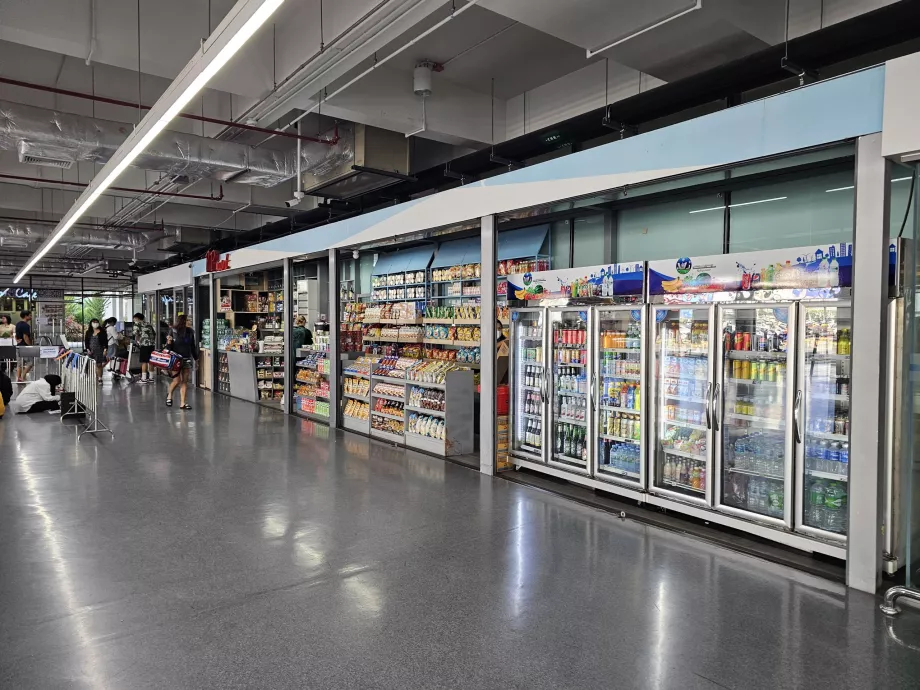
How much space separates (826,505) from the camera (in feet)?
15.1

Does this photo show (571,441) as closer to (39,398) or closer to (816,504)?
(816,504)

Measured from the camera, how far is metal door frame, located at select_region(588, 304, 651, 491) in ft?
18.6

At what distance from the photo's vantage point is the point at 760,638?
11.0ft

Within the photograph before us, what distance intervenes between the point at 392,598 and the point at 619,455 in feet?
10.3

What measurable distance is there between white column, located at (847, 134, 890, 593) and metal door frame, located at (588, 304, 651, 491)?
6.12 feet

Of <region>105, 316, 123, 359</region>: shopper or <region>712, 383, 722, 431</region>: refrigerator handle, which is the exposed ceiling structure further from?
<region>105, 316, 123, 359</region>: shopper

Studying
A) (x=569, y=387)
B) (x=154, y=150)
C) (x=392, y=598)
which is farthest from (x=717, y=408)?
(x=154, y=150)

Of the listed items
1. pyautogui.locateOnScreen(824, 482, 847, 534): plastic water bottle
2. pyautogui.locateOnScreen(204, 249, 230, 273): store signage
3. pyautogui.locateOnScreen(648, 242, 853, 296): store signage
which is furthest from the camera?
pyautogui.locateOnScreen(204, 249, 230, 273): store signage

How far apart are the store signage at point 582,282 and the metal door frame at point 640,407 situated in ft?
1.84

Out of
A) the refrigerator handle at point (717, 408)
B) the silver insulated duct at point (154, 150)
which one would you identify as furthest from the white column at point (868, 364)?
the silver insulated duct at point (154, 150)

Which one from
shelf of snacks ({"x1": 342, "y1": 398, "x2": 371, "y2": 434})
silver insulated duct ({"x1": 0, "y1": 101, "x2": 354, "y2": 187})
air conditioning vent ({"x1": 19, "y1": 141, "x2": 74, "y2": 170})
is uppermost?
silver insulated duct ({"x1": 0, "y1": 101, "x2": 354, "y2": 187})

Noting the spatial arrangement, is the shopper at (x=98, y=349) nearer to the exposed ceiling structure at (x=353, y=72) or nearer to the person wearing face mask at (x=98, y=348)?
the person wearing face mask at (x=98, y=348)

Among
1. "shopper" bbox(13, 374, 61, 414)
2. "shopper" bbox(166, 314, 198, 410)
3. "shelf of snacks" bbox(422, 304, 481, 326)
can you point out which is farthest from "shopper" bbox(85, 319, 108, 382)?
"shelf of snacks" bbox(422, 304, 481, 326)

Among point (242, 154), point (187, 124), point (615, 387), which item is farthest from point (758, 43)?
point (187, 124)
